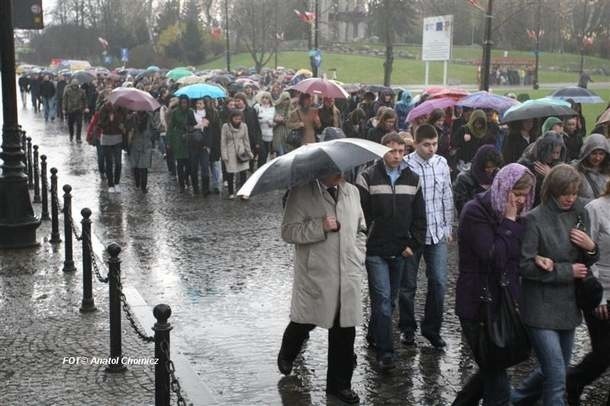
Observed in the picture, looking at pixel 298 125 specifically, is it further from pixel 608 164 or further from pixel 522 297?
pixel 522 297

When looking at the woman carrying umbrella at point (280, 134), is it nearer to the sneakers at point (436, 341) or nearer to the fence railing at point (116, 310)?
the fence railing at point (116, 310)

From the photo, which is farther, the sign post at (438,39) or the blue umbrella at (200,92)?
the sign post at (438,39)

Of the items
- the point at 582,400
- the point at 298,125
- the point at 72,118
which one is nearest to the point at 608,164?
the point at 582,400

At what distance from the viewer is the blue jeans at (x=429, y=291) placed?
7.48 m

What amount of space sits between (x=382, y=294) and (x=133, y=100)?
982 centimetres

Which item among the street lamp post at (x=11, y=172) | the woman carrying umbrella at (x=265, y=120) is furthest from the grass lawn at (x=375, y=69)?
the street lamp post at (x=11, y=172)

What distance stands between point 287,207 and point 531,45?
8880cm

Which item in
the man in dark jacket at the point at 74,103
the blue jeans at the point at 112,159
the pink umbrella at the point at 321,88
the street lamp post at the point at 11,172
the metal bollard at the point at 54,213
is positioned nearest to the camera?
the street lamp post at the point at 11,172

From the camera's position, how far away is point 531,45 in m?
90.5

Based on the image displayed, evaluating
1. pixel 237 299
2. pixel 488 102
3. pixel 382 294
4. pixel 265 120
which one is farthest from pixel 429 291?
pixel 265 120

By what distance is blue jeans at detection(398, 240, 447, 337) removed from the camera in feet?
24.6

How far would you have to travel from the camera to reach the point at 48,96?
36.0 m

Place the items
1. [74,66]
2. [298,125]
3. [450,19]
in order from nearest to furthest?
1. [298,125]
2. [450,19]
3. [74,66]

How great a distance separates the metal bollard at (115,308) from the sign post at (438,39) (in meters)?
32.9
